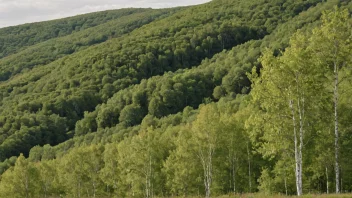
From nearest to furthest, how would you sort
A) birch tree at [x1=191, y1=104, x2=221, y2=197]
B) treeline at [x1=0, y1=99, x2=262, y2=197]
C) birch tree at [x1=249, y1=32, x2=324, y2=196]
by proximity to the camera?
birch tree at [x1=249, y1=32, x2=324, y2=196], birch tree at [x1=191, y1=104, x2=221, y2=197], treeline at [x1=0, y1=99, x2=262, y2=197]

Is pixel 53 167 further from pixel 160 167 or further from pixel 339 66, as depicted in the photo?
pixel 339 66

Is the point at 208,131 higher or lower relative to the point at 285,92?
lower

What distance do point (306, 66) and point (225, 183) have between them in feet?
108

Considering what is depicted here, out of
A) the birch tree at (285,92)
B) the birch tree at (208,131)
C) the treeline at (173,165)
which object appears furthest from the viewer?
the treeline at (173,165)

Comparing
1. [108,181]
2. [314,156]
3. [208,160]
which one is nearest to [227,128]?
[208,160]

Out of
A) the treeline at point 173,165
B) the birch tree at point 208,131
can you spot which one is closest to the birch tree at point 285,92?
the treeline at point 173,165

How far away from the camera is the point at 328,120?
37344 mm

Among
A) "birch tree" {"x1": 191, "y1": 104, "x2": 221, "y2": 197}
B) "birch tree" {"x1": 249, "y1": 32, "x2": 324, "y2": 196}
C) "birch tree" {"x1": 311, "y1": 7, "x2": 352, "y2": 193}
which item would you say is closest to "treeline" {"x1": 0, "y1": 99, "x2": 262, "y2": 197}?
"birch tree" {"x1": 191, "y1": 104, "x2": 221, "y2": 197}

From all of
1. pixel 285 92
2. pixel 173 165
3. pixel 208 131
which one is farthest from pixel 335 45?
pixel 173 165

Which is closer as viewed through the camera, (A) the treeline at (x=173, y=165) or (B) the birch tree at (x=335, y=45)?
(B) the birch tree at (x=335, y=45)

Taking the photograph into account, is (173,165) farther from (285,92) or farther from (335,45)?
(335,45)

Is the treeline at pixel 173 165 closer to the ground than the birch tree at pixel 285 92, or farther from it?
closer to the ground

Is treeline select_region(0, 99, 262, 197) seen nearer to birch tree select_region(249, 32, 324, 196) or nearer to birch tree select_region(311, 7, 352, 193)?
birch tree select_region(249, 32, 324, 196)

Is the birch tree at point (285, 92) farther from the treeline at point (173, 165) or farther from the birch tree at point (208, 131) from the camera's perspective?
the birch tree at point (208, 131)
